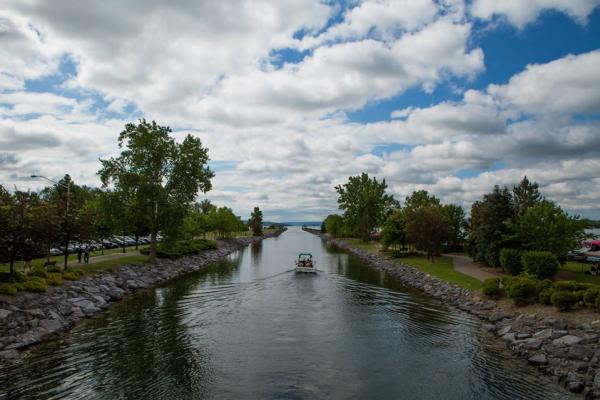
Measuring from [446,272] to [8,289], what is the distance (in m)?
38.2

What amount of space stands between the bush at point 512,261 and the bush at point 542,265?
432cm

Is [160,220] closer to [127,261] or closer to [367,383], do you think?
[127,261]

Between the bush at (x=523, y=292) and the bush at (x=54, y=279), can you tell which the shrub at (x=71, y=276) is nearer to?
the bush at (x=54, y=279)

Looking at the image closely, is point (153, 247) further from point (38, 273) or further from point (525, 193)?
point (525, 193)

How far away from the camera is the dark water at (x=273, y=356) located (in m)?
15.9

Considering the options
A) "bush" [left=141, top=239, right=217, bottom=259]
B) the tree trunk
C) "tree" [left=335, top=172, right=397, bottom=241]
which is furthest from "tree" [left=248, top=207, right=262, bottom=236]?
the tree trunk

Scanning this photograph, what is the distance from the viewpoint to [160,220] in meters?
51.4

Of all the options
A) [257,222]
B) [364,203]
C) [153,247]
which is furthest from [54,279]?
[257,222]

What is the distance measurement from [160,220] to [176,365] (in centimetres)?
3545

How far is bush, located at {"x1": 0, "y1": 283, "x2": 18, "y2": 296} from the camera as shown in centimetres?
2487

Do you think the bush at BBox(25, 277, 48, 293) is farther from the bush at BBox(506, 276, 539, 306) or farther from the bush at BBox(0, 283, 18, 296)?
the bush at BBox(506, 276, 539, 306)

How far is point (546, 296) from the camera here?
24.9 meters

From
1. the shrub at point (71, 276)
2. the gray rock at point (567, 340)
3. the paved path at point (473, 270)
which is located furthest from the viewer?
the paved path at point (473, 270)

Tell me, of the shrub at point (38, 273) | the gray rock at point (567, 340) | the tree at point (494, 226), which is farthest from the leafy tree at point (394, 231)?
the shrub at point (38, 273)
